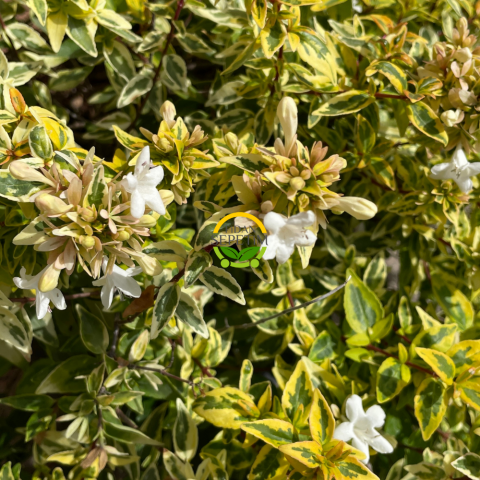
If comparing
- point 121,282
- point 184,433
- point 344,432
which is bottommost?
point 184,433

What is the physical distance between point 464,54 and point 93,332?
0.89m

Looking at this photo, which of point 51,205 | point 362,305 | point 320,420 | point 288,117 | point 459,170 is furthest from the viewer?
point 362,305

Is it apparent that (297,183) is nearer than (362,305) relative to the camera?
Yes

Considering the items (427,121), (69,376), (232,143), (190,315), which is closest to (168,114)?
(232,143)

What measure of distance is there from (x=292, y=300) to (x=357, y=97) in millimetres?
464

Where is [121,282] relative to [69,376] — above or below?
above

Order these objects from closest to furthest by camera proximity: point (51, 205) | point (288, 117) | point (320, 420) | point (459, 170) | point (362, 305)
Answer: point (51, 205) < point (288, 117) < point (320, 420) < point (459, 170) < point (362, 305)

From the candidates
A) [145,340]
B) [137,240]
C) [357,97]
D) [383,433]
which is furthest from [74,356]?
[357,97]

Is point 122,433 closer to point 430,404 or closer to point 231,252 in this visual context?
point 231,252

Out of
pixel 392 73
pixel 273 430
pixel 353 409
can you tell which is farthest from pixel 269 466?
pixel 392 73

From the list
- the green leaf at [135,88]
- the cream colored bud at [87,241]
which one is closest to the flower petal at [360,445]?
the cream colored bud at [87,241]

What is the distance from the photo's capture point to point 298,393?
86 cm

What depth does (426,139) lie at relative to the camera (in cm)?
A: 96

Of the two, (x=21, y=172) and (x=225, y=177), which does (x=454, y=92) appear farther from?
(x=21, y=172)
